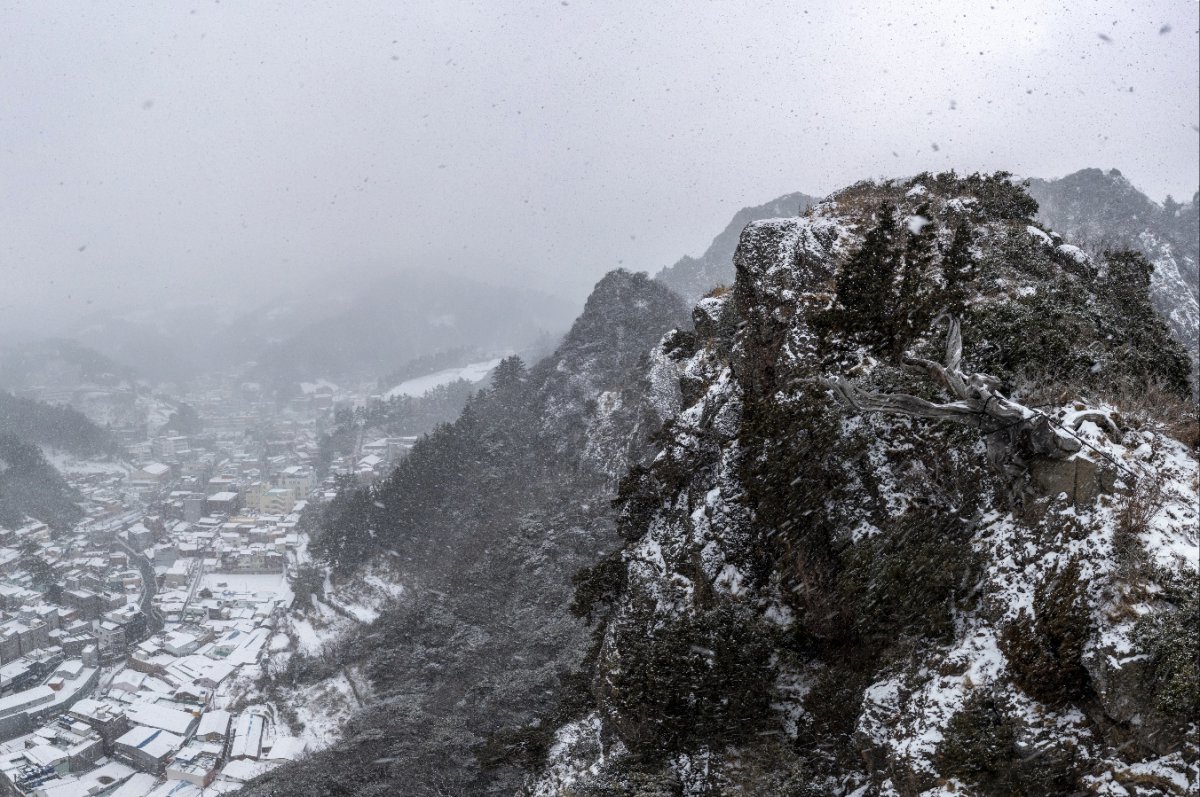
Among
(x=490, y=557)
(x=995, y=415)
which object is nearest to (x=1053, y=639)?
(x=995, y=415)

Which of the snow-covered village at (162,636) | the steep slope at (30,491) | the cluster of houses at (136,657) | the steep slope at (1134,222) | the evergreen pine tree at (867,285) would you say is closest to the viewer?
the evergreen pine tree at (867,285)

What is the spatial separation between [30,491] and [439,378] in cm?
7710

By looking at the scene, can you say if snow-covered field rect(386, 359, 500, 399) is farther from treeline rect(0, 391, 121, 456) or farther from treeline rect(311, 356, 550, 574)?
treeline rect(311, 356, 550, 574)

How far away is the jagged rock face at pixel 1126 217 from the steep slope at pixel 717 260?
31828mm

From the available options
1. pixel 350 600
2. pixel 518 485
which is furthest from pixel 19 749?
pixel 518 485

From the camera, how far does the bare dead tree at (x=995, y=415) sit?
22.5ft

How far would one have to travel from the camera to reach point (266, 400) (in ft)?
486

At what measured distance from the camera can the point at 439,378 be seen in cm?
13875

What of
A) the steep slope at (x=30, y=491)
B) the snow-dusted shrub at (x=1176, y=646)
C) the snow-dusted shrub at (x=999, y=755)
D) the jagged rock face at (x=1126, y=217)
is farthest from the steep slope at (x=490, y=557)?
the jagged rock face at (x=1126, y=217)

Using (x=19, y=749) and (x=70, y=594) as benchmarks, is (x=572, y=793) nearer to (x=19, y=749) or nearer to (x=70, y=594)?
(x=19, y=749)

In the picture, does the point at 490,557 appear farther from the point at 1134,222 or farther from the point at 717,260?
the point at 1134,222

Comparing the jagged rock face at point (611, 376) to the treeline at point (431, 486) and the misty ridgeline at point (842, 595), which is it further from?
the misty ridgeline at point (842, 595)

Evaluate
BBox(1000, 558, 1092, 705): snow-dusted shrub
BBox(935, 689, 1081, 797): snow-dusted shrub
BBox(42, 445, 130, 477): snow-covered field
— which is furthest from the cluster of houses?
BBox(1000, 558, 1092, 705): snow-dusted shrub

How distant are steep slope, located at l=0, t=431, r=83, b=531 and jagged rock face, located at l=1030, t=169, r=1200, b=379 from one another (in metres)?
112
